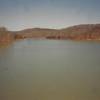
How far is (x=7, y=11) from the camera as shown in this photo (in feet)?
12.2

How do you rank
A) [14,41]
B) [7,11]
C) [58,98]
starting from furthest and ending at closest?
1. [14,41]
2. [7,11]
3. [58,98]

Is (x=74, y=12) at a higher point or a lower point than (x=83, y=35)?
higher

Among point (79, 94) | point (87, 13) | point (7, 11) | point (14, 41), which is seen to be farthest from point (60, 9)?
point (14, 41)

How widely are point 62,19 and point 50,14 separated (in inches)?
8.3

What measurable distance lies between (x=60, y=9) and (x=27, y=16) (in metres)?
0.50

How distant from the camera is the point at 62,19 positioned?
394cm

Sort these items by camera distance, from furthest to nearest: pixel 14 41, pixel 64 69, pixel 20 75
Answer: pixel 14 41
pixel 64 69
pixel 20 75

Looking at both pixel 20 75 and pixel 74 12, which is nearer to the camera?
pixel 20 75

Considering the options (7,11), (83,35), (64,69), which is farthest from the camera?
(83,35)

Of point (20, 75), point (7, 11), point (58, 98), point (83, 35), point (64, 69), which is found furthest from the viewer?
point (83, 35)

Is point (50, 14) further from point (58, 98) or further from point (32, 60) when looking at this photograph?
point (58, 98)

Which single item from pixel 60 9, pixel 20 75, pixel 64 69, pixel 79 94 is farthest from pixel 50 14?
pixel 79 94

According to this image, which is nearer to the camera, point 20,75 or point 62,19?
point 20,75

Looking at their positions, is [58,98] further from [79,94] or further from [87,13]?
[87,13]
